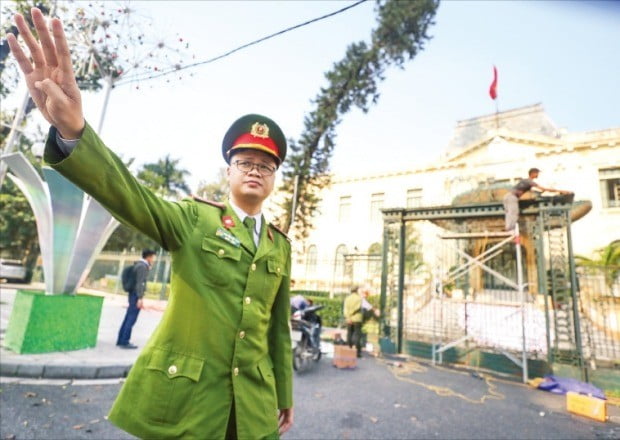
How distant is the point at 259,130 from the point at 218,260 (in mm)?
767

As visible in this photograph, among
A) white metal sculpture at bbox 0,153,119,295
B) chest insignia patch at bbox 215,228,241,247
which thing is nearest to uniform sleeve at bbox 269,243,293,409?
chest insignia patch at bbox 215,228,241,247

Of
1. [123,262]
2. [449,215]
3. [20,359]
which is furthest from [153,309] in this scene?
[449,215]

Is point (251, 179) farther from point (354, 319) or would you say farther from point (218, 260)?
point (354, 319)

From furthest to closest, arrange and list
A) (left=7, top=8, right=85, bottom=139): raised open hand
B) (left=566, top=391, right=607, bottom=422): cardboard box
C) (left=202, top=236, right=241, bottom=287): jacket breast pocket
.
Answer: (left=566, top=391, right=607, bottom=422): cardboard box
(left=202, top=236, right=241, bottom=287): jacket breast pocket
(left=7, top=8, right=85, bottom=139): raised open hand

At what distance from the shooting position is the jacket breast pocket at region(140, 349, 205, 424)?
51.4 inches

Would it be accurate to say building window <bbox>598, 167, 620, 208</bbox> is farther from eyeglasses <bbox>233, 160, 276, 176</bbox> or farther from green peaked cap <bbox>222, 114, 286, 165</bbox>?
eyeglasses <bbox>233, 160, 276, 176</bbox>

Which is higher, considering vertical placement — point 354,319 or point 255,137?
point 255,137

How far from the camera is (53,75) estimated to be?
3.32 feet

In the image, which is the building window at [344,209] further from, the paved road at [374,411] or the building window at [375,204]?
the paved road at [374,411]

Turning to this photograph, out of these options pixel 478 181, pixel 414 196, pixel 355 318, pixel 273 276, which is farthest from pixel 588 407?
pixel 414 196

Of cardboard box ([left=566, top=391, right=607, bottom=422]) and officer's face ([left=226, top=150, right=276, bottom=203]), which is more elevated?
officer's face ([left=226, top=150, right=276, bottom=203])

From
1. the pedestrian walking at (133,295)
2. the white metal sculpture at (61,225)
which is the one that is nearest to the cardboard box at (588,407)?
the pedestrian walking at (133,295)

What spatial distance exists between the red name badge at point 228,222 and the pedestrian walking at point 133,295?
5.57 metres

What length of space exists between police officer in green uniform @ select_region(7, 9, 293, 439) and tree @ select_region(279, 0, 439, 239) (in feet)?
51.0
